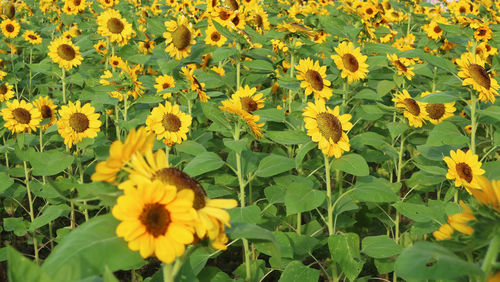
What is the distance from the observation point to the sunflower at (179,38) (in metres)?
3.54

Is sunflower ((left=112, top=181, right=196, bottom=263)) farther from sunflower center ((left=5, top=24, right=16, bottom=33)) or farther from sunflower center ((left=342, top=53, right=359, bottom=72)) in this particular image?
sunflower center ((left=5, top=24, right=16, bottom=33))

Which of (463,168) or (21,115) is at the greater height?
(21,115)

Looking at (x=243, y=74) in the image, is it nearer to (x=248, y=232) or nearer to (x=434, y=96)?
(x=434, y=96)

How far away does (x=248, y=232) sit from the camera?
3.53 ft

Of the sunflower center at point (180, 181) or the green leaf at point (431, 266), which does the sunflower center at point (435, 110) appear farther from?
the sunflower center at point (180, 181)

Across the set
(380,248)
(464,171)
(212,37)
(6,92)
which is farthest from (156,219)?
(6,92)

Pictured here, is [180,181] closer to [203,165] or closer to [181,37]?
[203,165]

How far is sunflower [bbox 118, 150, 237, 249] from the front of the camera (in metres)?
0.94

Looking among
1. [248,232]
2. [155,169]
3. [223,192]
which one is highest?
[155,169]

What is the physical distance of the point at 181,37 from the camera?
352cm

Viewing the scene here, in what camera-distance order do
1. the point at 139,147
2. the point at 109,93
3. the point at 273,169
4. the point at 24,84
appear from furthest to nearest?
the point at 24,84, the point at 109,93, the point at 273,169, the point at 139,147

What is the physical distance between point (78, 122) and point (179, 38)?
45.4 inches

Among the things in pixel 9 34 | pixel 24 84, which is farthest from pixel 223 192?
pixel 9 34

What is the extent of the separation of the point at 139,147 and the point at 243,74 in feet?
9.42
